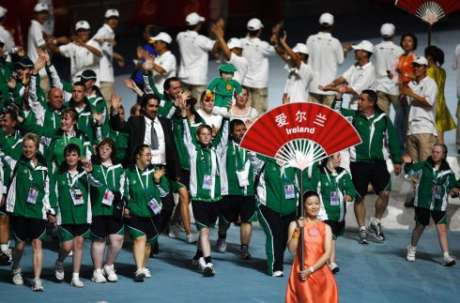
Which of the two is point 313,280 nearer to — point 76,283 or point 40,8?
point 76,283

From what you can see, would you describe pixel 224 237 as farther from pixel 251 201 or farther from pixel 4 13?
pixel 4 13

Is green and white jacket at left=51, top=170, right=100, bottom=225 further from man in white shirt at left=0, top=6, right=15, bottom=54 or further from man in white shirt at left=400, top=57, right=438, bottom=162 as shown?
man in white shirt at left=0, top=6, right=15, bottom=54

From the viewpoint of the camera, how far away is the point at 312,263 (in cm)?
1289

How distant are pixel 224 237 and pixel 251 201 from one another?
562 millimetres

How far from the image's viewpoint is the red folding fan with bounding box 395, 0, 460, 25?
1811 centimetres

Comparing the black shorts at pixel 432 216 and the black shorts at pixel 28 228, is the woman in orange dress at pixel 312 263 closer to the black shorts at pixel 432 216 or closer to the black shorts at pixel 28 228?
the black shorts at pixel 28 228

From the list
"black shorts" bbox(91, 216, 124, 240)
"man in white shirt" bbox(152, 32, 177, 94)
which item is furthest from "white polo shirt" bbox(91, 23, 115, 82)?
"black shorts" bbox(91, 216, 124, 240)

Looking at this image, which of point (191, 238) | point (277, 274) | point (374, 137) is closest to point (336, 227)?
point (277, 274)

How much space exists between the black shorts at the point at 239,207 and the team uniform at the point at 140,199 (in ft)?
4.07

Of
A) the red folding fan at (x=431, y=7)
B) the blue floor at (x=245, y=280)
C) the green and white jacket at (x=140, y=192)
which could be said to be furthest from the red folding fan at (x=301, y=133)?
the red folding fan at (x=431, y=7)

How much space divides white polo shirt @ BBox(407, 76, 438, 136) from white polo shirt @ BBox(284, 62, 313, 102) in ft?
5.39

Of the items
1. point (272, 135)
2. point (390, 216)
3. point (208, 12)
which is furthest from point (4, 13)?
point (272, 135)

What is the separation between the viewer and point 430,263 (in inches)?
628

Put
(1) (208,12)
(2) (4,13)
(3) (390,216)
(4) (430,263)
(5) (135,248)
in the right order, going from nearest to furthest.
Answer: (5) (135,248) → (4) (430,263) → (3) (390,216) → (2) (4,13) → (1) (208,12)
